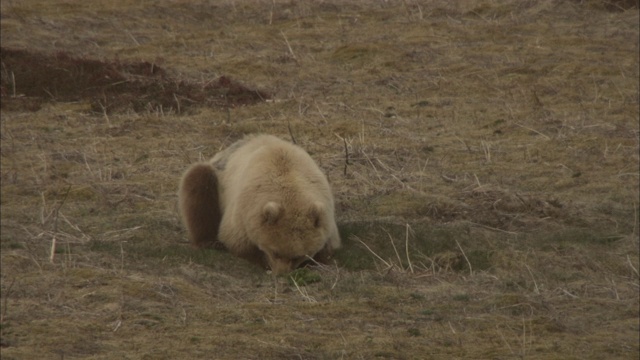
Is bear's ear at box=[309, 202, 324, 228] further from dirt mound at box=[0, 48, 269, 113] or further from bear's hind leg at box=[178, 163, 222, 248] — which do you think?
dirt mound at box=[0, 48, 269, 113]

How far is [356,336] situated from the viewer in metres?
8.05

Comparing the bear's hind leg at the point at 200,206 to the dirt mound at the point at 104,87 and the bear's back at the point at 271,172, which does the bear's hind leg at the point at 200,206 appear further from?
the dirt mound at the point at 104,87

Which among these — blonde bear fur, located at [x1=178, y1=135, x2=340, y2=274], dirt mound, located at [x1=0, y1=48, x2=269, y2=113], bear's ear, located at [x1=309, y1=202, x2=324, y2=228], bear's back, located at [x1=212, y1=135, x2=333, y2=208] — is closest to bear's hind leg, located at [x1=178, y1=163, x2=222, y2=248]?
blonde bear fur, located at [x1=178, y1=135, x2=340, y2=274]

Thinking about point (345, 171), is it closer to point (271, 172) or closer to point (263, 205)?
point (271, 172)

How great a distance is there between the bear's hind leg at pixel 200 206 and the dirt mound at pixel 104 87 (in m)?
5.69

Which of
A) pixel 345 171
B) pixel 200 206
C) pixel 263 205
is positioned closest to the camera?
pixel 263 205

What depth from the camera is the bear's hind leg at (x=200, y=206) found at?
11.1 metres

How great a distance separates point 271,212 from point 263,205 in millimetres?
248

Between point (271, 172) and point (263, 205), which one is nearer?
point (263, 205)

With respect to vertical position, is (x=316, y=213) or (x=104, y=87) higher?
(x=316, y=213)

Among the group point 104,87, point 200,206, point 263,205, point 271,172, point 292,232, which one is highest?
point 271,172

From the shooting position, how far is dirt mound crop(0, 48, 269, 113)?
56.7 ft

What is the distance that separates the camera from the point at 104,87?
711 inches

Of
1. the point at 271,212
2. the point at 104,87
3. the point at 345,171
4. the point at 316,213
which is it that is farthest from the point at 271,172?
the point at 104,87
